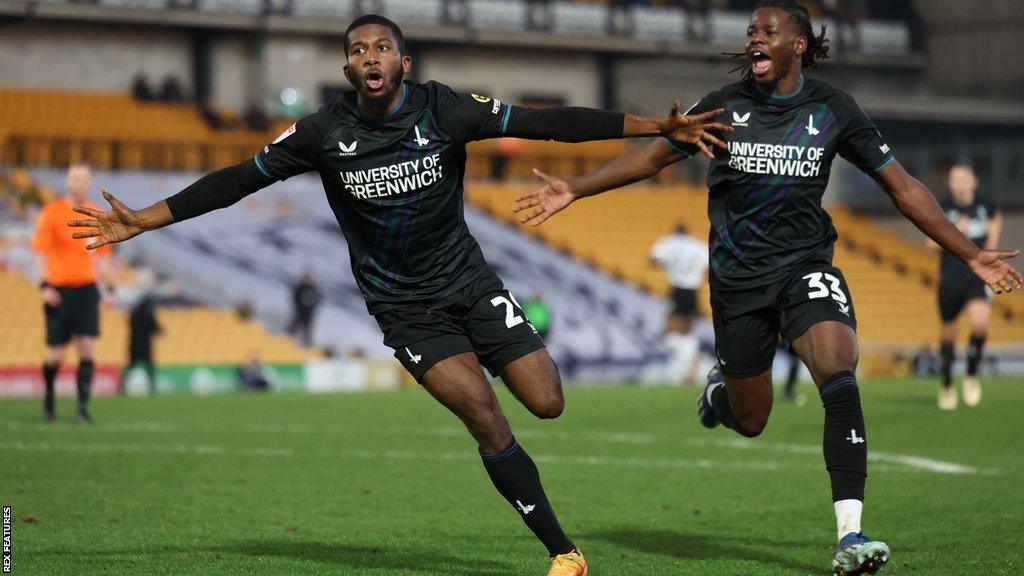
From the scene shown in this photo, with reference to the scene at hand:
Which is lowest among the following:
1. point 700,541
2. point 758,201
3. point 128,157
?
point 128,157

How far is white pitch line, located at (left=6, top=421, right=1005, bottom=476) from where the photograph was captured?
11.8m

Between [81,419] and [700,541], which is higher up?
[700,541]

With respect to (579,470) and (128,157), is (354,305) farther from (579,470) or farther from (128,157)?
(579,470)

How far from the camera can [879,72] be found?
46594 mm

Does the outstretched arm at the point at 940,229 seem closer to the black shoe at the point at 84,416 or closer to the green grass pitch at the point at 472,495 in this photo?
the green grass pitch at the point at 472,495

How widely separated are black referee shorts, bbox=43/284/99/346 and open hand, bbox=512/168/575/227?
8454 millimetres

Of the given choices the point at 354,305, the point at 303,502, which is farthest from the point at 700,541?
the point at 354,305

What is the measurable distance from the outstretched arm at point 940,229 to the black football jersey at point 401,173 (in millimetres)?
1764

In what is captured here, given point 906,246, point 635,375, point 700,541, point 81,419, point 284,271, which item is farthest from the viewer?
point 906,246

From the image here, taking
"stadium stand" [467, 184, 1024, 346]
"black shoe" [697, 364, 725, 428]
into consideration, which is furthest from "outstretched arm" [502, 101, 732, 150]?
"stadium stand" [467, 184, 1024, 346]

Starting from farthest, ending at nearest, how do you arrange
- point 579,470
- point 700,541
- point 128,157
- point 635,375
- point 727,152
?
point 128,157 < point 635,375 < point 579,470 < point 700,541 < point 727,152

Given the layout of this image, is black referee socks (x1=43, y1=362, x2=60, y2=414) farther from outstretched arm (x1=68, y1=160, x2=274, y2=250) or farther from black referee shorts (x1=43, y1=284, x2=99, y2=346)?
outstretched arm (x1=68, y1=160, x2=274, y2=250)

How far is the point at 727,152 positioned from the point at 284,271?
24017 mm

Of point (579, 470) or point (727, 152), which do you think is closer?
point (727, 152)
